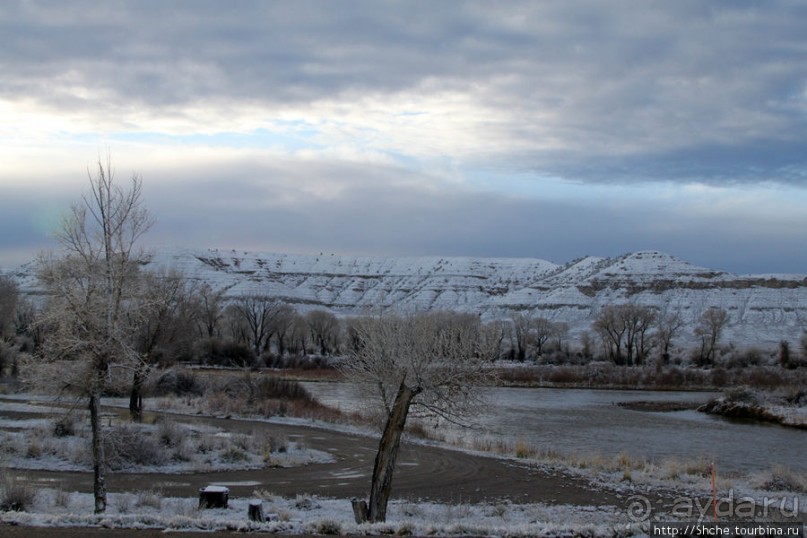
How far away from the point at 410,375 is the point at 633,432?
1011 inches

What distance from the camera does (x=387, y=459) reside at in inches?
553

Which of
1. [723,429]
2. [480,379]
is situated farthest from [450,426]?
[480,379]

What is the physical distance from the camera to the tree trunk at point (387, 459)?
13.6 metres

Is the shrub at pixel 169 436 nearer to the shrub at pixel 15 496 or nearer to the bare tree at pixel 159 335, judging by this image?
the bare tree at pixel 159 335

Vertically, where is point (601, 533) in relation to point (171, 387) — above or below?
above

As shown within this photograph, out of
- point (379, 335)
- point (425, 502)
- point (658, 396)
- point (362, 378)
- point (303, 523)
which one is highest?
point (379, 335)

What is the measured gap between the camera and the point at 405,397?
48.5 feet

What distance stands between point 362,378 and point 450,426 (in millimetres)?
18299

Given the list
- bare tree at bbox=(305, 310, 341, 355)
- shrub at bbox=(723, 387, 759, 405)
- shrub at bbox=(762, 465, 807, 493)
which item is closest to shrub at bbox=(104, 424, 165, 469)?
shrub at bbox=(762, 465, 807, 493)

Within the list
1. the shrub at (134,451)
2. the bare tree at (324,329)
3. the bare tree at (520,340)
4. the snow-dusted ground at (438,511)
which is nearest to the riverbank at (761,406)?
the snow-dusted ground at (438,511)

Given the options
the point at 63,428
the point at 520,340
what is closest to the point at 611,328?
the point at 520,340

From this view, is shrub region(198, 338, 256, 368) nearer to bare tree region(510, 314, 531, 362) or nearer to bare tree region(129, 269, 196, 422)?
bare tree region(510, 314, 531, 362)

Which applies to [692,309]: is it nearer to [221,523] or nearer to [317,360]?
[317,360]

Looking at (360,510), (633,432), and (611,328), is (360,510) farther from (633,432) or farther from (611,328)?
(611,328)
